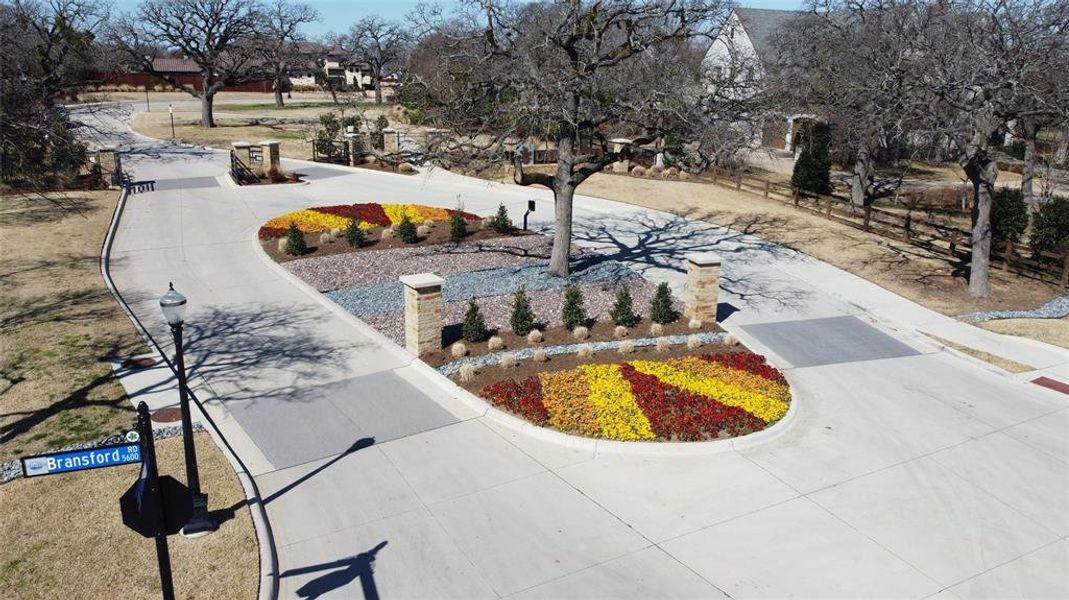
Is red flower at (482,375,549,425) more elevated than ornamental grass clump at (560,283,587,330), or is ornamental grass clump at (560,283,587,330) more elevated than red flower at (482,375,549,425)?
ornamental grass clump at (560,283,587,330)

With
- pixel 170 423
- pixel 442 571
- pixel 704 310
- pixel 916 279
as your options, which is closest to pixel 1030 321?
pixel 916 279

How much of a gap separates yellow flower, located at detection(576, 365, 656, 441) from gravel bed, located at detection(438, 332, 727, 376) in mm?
1067

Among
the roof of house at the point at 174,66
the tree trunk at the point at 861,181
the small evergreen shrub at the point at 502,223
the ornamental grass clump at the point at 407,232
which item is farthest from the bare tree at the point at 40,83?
the roof of house at the point at 174,66

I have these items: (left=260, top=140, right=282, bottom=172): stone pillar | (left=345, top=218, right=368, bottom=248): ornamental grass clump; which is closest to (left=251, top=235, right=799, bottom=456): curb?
(left=345, top=218, right=368, bottom=248): ornamental grass clump

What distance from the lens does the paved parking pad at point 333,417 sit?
11.2 meters

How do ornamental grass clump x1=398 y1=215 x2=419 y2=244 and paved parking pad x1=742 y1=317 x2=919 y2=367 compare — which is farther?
ornamental grass clump x1=398 y1=215 x2=419 y2=244

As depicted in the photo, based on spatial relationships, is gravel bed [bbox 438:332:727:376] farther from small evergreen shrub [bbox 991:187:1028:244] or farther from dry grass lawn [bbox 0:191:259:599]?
small evergreen shrub [bbox 991:187:1028:244]

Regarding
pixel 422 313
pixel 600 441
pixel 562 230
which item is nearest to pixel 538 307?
pixel 562 230

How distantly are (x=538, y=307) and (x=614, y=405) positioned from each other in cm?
549

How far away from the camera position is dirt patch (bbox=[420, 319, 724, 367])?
14578 millimetres

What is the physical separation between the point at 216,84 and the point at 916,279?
38.6m

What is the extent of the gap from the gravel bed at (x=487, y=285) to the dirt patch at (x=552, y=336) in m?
1.48

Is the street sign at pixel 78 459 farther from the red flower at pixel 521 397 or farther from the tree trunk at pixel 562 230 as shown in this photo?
the tree trunk at pixel 562 230

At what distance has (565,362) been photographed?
47.5 feet
